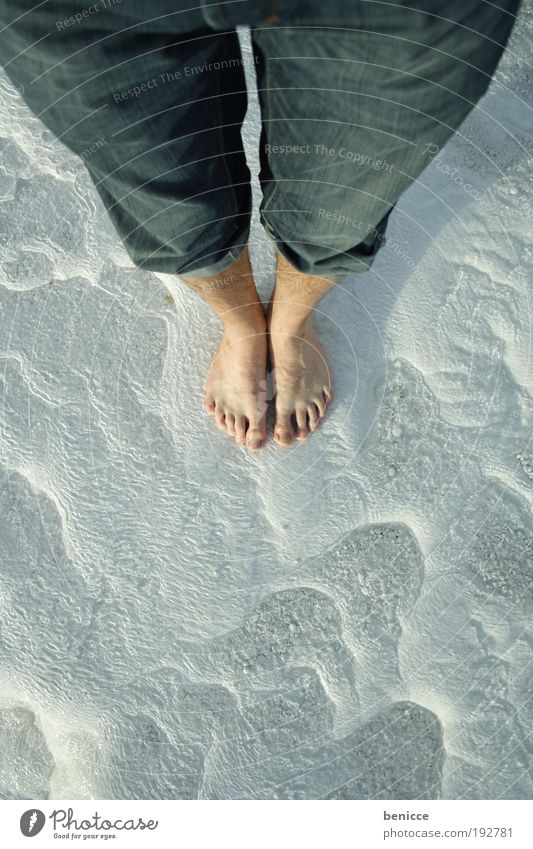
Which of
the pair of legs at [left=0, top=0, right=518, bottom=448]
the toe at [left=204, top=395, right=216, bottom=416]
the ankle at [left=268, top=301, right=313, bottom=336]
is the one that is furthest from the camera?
the toe at [left=204, top=395, right=216, bottom=416]

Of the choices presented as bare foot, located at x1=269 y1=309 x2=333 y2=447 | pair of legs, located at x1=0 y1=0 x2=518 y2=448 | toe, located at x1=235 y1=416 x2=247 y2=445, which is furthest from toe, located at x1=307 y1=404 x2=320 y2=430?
pair of legs, located at x1=0 y1=0 x2=518 y2=448

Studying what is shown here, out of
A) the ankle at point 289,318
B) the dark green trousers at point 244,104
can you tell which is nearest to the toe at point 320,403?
the ankle at point 289,318

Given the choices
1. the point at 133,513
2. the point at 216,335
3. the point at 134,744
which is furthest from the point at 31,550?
the point at 216,335

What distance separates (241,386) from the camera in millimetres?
986

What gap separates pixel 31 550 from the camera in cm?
102

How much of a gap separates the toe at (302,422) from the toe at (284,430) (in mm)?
13

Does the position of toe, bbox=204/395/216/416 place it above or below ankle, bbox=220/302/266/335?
below

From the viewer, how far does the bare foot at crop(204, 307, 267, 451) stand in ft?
3.15

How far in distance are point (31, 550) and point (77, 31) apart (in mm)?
783

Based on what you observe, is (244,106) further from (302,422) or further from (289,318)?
(302,422)

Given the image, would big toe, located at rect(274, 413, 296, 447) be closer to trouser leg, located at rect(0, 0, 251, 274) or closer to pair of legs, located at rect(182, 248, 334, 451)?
pair of legs, located at rect(182, 248, 334, 451)

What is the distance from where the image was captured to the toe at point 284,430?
3.27ft

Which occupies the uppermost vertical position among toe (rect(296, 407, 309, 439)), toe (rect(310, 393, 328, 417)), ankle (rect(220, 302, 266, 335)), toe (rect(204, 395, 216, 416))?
ankle (rect(220, 302, 266, 335))
